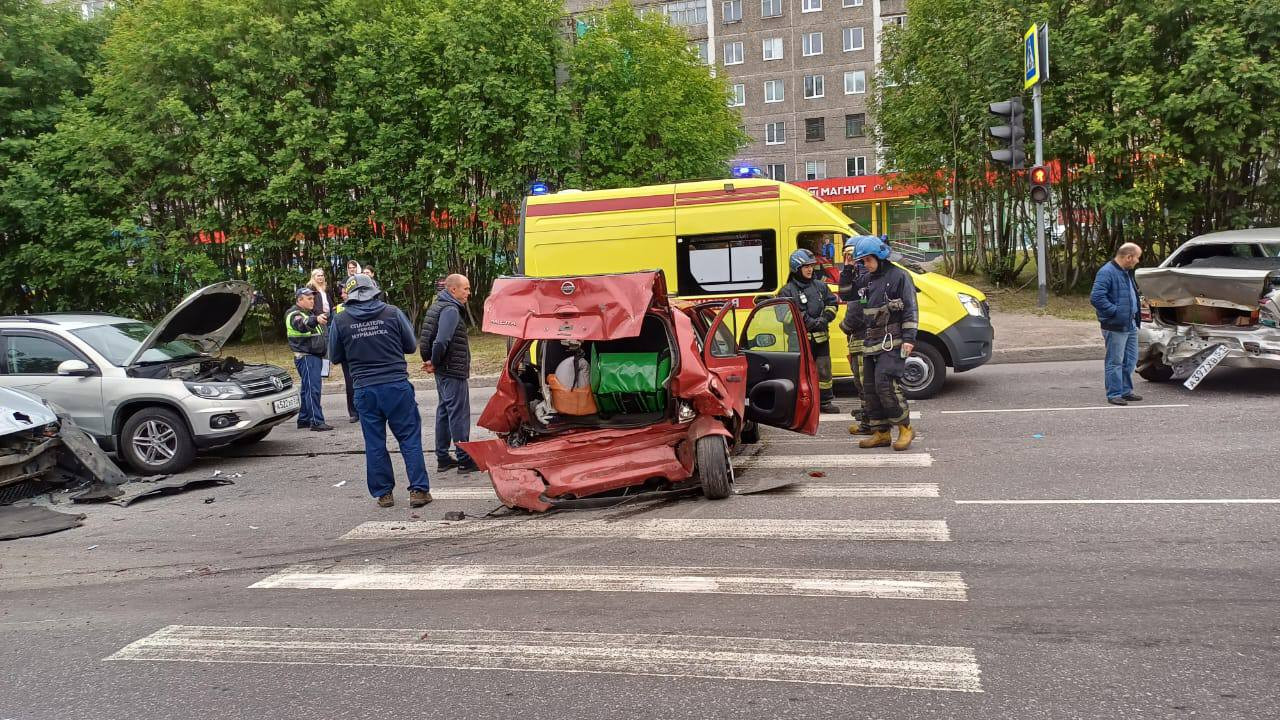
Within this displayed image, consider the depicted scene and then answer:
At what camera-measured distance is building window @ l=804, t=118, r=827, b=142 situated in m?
50.8

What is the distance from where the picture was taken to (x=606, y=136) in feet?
65.6

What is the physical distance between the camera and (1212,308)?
9.80 metres

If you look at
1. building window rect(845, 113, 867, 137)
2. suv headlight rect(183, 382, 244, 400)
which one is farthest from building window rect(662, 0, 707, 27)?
suv headlight rect(183, 382, 244, 400)

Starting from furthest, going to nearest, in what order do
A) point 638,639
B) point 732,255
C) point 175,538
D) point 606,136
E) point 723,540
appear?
point 606,136 < point 732,255 < point 175,538 < point 723,540 < point 638,639

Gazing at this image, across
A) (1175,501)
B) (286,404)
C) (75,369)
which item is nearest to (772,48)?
(286,404)

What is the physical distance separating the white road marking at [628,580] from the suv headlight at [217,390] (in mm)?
4123

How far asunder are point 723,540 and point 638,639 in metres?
1.60

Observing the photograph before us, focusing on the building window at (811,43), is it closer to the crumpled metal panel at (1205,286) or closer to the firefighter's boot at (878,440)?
the crumpled metal panel at (1205,286)

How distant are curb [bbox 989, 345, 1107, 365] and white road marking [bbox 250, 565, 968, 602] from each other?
9.28 metres

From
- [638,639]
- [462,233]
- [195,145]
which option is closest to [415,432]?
[638,639]

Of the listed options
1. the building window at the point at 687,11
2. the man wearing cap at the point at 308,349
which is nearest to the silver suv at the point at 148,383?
the man wearing cap at the point at 308,349

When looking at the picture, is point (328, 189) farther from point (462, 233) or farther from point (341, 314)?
point (341, 314)

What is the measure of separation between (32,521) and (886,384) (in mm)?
7126

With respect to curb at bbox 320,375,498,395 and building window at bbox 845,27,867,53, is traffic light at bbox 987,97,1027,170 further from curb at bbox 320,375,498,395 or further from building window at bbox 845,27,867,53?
building window at bbox 845,27,867,53
